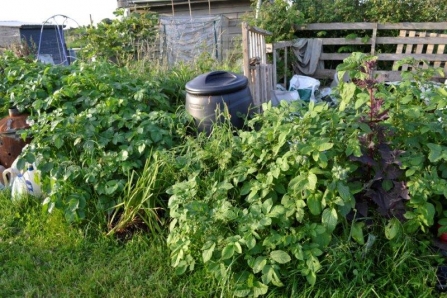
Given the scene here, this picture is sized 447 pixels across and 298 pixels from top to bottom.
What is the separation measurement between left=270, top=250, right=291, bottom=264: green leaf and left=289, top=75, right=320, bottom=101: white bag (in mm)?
4988

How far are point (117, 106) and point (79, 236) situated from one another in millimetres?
1175

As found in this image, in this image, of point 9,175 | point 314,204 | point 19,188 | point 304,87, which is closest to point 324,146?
point 314,204

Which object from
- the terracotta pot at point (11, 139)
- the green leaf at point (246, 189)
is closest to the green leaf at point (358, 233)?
the green leaf at point (246, 189)

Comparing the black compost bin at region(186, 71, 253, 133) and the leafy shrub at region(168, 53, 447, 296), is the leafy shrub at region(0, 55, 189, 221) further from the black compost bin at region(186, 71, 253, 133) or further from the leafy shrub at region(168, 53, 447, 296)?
the leafy shrub at region(168, 53, 447, 296)

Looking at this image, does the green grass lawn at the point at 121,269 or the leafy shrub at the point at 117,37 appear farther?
the leafy shrub at the point at 117,37

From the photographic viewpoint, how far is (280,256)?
83.3 inches

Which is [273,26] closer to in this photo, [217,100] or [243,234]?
[217,100]

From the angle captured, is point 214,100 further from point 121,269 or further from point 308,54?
point 308,54

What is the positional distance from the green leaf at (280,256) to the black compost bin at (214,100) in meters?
1.57

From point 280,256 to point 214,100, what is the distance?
178 centimetres

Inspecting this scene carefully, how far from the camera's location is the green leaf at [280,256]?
6.87ft

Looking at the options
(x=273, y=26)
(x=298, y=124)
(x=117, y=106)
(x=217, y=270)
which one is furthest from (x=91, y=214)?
(x=273, y=26)

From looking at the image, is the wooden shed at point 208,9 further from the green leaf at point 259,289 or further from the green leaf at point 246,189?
the green leaf at point 259,289

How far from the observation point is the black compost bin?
3.52 metres
